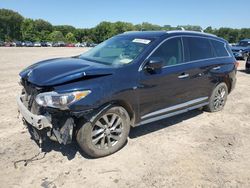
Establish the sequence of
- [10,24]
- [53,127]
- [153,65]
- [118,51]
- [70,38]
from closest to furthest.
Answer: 1. [53,127]
2. [153,65]
3. [118,51]
4. [10,24]
5. [70,38]

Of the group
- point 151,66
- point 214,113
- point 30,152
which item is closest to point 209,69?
point 214,113

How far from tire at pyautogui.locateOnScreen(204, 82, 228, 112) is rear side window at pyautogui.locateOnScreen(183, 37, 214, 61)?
0.83m

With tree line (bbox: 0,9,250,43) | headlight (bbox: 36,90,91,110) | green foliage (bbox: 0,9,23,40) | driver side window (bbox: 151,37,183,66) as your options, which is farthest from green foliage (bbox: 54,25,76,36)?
headlight (bbox: 36,90,91,110)

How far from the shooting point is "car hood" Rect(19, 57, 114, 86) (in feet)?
12.7

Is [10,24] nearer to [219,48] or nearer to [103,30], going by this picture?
[103,30]

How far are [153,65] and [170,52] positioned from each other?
0.81 meters

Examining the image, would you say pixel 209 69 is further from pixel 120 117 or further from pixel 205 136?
pixel 120 117

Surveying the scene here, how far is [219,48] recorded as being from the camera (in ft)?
21.9

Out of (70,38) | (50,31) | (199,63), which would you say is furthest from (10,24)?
(199,63)

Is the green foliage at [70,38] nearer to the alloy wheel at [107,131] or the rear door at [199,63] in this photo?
the rear door at [199,63]

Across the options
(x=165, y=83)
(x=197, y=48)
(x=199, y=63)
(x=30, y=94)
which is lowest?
(x=30, y=94)

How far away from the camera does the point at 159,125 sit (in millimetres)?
5719

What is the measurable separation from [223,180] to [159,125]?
2.11 m

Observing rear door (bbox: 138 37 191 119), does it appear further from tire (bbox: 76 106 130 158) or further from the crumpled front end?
the crumpled front end
